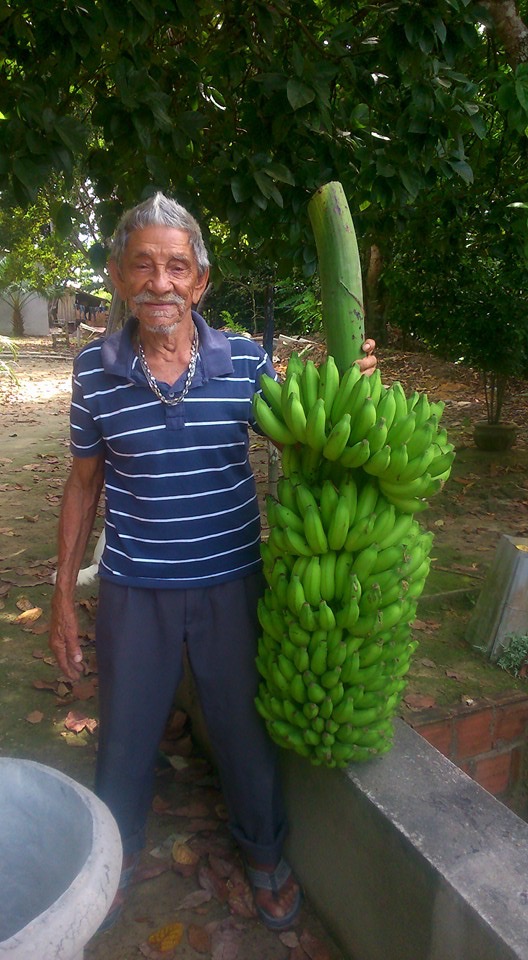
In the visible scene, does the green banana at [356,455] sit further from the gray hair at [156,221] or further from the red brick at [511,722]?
the red brick at [511,722]

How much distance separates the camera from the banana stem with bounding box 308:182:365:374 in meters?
1.93

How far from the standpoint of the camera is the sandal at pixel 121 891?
99.0 inches

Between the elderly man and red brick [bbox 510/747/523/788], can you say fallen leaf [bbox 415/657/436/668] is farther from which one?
the elderly man

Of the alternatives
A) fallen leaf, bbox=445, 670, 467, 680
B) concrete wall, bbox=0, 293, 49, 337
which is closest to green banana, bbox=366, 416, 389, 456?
fallen leaf, bbox=445, 670, 467, 680

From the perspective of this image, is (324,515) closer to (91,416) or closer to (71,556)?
(91,416)

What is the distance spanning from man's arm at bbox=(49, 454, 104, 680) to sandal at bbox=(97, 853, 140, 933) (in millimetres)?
726

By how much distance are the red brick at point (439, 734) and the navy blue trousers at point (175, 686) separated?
0.75m

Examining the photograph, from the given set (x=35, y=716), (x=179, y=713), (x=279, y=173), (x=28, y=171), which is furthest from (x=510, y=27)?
(x=35, y=716)

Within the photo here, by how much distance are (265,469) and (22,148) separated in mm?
5330

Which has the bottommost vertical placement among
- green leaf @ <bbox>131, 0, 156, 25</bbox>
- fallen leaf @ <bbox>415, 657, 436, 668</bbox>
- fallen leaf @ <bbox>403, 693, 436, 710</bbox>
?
fallen leaf @ <bbox>415, 657, 436, 668</bbox>

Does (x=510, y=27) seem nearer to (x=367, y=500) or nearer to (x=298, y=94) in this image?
(x=298, y=94)

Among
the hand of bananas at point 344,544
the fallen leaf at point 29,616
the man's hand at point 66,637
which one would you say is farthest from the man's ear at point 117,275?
the fallen leaf at point 29,616

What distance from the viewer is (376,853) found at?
2129mm

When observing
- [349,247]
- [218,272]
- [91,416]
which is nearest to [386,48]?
[218,272]
